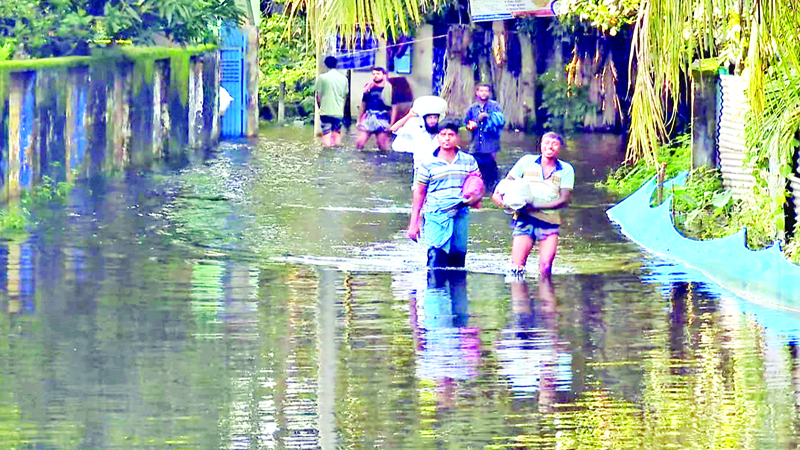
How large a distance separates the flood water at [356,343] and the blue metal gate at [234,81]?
10.6 metres

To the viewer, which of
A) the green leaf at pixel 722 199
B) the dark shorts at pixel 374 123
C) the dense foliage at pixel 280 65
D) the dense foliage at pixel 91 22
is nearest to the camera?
the green leaf at pixel 722 199

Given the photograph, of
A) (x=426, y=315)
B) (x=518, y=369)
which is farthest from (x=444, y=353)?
(x=426, y=315)

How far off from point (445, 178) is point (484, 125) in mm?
4919

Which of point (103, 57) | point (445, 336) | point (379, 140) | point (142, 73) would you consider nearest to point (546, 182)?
point (445, 336)

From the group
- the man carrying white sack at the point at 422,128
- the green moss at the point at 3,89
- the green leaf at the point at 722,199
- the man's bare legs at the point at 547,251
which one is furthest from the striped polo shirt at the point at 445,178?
the green moss at the point at 3,89

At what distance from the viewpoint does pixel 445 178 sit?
45.0 feet

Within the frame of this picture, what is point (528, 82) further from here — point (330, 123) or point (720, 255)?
point (720, 255)

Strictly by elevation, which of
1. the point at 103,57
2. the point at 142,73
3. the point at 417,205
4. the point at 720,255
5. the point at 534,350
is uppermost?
the point at 103,57

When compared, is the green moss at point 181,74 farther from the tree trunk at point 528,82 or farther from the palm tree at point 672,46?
the palm tree at point 672,46

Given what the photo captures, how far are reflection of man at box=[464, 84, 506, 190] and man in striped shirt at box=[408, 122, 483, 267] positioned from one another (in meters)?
4.35

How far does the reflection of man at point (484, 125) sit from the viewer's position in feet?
60.6

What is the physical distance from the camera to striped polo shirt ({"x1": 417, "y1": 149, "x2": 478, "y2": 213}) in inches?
540

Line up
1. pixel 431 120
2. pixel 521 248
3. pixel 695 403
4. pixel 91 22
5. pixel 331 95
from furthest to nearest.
Answer: pixel 331 95, pixel 91 22, pixel 431 120, pixel 521 248, pixel 695 403

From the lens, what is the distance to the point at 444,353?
413 inches
